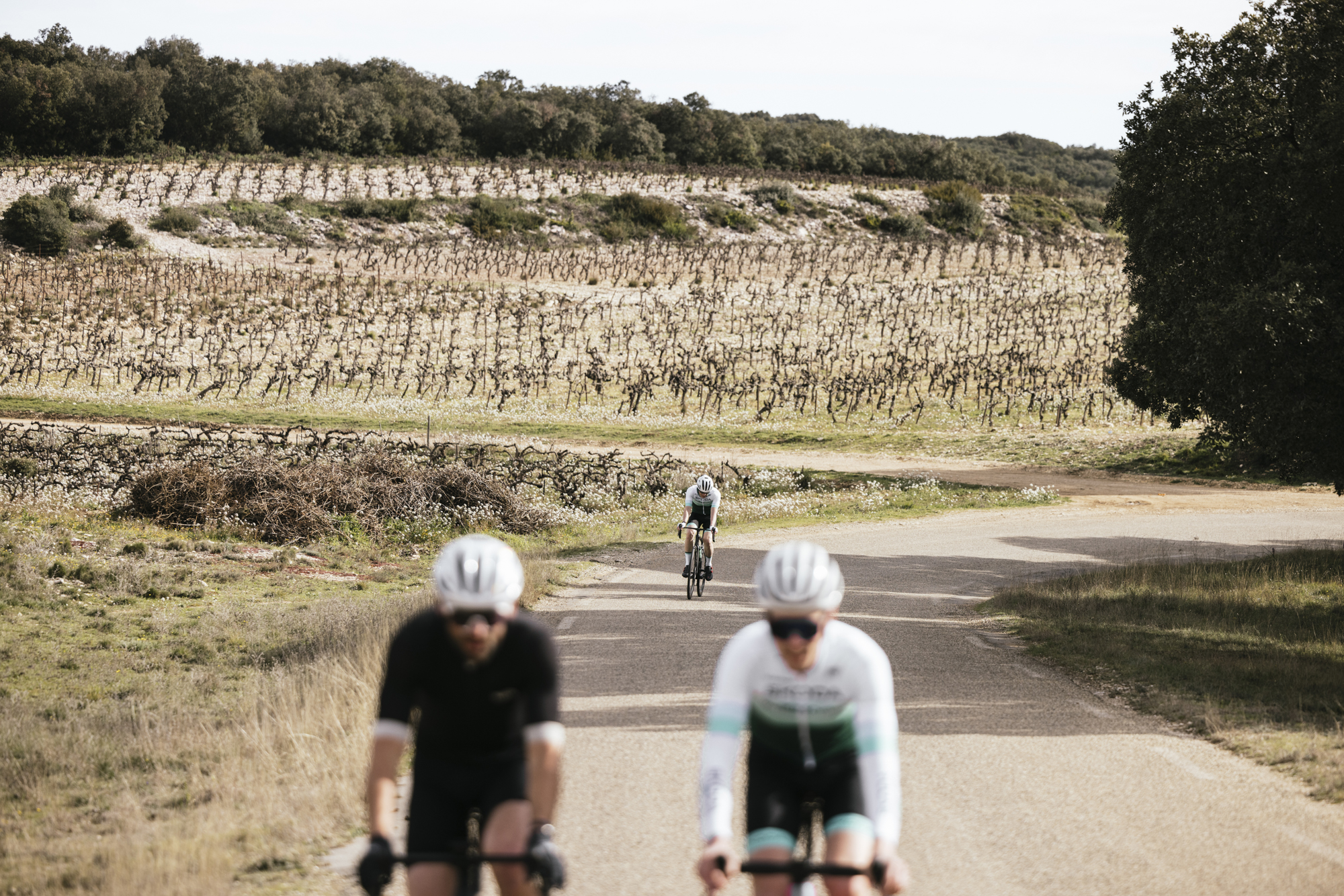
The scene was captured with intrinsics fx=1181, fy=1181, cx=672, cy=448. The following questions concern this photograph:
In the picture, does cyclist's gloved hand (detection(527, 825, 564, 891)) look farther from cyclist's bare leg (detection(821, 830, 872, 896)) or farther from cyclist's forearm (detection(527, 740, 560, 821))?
cyclist's bare leg (detection(821, 830, 872, 896))

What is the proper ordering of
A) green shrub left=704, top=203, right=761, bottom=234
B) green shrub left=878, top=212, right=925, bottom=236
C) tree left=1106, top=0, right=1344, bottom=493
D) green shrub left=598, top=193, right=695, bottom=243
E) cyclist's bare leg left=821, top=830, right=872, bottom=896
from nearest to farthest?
cyclist's bare leg left=821, top=830, right=872, bottom=896 < tree left=1106, top=0, right=1344, bottom=493 < green shrub left=598, top=193, right=695, bottom=243 < green shrub left=704, top=203, right=761, bottom=234 < green shrub left=878, top=212, right=925, bottom=236

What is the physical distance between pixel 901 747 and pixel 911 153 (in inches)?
5112

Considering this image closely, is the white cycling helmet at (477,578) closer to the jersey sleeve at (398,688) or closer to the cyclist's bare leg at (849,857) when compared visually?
the jersey sleeve at (398,688)

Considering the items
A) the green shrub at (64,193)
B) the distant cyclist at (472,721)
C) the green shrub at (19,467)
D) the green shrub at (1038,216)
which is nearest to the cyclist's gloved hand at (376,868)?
the distant cyclist at (472,721)

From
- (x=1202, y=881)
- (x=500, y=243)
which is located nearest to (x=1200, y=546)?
(x=1202, y=881)

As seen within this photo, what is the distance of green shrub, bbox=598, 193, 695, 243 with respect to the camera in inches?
3590

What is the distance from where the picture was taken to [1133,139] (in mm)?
21172

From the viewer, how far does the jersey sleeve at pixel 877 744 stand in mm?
4418

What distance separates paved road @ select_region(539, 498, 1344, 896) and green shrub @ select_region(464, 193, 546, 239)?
72880 millimetres

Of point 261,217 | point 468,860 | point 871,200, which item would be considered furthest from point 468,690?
point 871,200

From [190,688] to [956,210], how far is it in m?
103

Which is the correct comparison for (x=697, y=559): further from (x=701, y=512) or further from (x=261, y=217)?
(x=261, y=217)

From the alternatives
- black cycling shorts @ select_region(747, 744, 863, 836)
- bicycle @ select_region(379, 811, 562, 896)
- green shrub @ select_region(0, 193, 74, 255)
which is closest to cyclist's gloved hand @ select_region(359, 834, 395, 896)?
bicycle @ select_region(379, 811, 562, 896)

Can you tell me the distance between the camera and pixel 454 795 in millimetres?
4547
